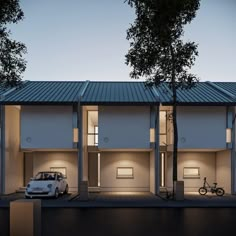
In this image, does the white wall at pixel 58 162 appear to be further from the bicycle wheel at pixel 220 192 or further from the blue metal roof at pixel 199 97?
the bicycle wheel at pixel 220 192

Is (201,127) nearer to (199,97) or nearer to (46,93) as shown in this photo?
(199,97)

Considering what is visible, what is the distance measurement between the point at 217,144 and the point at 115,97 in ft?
23.0

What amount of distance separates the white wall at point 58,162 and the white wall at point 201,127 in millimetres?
7725

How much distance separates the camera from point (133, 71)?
83.3 feet

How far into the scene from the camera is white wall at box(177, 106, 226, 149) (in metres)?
28.7

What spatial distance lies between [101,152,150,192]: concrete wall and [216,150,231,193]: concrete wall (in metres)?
4.74

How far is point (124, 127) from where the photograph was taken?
94.6ft

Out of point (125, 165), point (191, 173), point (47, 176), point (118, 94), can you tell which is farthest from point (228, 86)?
point (47, 176)

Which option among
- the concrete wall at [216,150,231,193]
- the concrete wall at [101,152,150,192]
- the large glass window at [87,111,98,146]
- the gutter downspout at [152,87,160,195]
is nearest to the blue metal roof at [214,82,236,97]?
the concrete wall at [216,150,231,193]

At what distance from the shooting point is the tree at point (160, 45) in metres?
24.4

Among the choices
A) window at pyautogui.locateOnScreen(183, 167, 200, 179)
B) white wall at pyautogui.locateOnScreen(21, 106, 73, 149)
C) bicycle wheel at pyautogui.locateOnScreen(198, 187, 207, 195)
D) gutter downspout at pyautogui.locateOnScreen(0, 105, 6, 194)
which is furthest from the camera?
window at pyautogui.locateOnScreen(183, 167, 200, 179)

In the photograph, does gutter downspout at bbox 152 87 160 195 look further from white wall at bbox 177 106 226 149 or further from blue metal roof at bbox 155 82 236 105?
white wall at bbox 177 106 226 149

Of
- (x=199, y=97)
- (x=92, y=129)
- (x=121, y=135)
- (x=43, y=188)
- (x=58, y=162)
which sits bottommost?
(x=43, y=188)

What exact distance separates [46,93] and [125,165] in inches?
Result: 286
